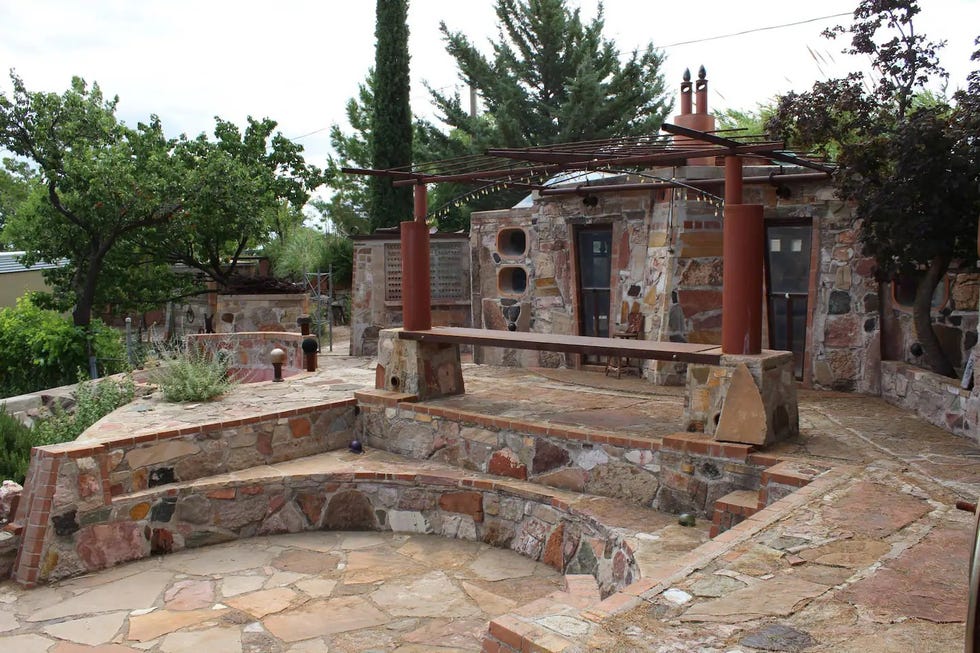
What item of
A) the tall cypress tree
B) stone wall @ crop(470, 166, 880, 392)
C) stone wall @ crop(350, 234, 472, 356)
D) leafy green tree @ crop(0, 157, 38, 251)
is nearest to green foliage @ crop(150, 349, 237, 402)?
stone wall @ crop(470, 166, 880, 392)

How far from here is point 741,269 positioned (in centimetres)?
569

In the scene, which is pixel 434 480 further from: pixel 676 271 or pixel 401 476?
pixel 676 271

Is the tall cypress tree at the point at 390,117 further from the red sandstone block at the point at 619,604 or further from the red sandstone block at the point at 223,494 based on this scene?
the red sandstone block at the point at 619,604

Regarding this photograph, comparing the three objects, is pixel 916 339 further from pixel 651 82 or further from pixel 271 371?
pixel 651 82

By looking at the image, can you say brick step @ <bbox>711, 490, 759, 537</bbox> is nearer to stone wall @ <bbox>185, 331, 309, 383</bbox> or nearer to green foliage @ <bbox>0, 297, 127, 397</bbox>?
stone wall @ <bbox>185, 331, 309, 383</bbox>

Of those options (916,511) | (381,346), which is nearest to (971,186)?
(916,511)

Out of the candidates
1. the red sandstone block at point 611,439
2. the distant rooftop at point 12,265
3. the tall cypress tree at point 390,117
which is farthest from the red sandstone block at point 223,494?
the distant rooftop at point 12,265

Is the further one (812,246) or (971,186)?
(812,246)

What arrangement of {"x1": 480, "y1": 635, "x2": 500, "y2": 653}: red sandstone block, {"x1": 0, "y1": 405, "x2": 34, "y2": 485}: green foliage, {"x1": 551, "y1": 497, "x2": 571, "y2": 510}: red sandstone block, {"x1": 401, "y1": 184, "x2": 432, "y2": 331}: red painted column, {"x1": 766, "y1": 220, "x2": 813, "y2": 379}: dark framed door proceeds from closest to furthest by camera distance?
{"x1": 480, "y1": 635, "x2": 500, "y2": 653}: red sandstone block
{"x1": 551, "y1": 497, "x2": 571, "y2": 510}: red sandstone block
{"x1": 0, "y1": 405, "x2": 34, "y2": 485}: green foliage
{"x1": 401, "y1": 184, "x2": 432, "y2": 331}: red painted column
{"x1": 766, "y1": 220, "x2": 813, "y2": 379}: dark framed door

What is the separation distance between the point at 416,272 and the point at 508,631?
5.18m

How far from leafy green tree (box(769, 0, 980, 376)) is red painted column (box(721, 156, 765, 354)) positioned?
61.3 inches

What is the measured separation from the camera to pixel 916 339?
24.0 feet

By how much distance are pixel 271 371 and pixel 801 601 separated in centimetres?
972

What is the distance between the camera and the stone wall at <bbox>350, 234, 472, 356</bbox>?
39.4ft
